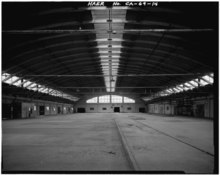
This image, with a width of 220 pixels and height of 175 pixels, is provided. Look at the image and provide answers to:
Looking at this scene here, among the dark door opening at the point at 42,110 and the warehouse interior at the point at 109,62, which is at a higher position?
the warehouse interior at the point at 109,62

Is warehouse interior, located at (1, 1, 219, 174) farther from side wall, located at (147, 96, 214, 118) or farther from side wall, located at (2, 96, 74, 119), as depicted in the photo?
side wall, located at (147, 96, 214, 118)

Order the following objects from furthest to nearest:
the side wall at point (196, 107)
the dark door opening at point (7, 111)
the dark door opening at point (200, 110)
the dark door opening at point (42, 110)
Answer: the dark door opening at point (42, 110) → the dark door opening at point (200, 110) → the side wall at point (196, 107) → the dark door opening at point (7, 111)

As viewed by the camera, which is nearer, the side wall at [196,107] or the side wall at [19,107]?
the side wall at [19,107]

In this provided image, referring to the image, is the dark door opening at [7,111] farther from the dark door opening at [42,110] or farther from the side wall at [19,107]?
the dark door opening at [42,110]

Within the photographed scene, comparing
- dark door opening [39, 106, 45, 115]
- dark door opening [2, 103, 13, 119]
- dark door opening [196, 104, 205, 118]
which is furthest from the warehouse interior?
dark door opening [39, 106, 45, 115]

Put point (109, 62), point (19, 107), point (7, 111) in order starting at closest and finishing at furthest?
point (109, 62)
point (7, 111)
point (19, 107)

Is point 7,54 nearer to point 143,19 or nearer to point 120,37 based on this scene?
point 120,37

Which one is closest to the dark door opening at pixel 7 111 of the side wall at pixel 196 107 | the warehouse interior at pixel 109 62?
the warehouse interior at pixel 109 62

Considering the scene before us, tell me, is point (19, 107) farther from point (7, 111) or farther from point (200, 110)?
point (200, 110)

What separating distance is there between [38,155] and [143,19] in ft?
35.1

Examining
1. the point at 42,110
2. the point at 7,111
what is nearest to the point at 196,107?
the point at 7,111

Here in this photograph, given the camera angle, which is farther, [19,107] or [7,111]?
[19,107]

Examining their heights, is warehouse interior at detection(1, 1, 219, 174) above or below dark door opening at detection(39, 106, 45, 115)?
above

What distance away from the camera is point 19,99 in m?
35.8
